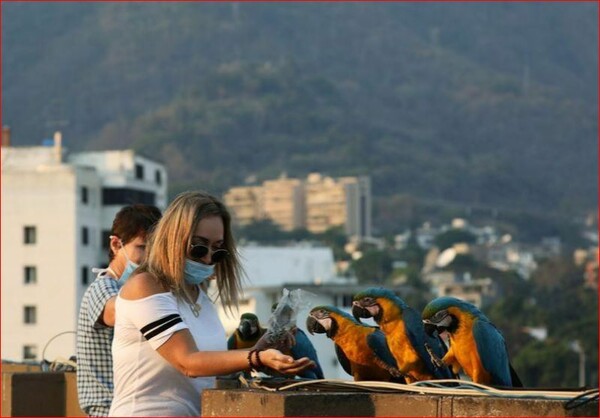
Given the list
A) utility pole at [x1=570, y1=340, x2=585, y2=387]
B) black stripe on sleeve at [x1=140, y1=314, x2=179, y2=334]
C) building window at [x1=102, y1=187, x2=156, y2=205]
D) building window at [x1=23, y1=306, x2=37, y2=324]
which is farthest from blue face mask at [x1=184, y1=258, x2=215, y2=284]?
utility pole at [x1=570, y1=340, x2=585, y2=387]

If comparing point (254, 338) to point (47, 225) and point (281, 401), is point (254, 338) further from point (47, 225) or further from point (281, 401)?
point (47, 225)

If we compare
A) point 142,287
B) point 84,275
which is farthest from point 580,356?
point 142,287

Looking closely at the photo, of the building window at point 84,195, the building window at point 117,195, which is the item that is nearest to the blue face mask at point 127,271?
the building window at point 84,195

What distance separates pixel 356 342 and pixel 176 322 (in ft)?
11.3

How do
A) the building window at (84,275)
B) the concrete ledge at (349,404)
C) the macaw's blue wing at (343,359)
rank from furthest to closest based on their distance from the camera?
the building window at (84,275) → the macaw's blue wing at (343,359) → the concrete ledge at (349,404)

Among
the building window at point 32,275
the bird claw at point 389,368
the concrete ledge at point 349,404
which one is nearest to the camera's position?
the concrete ledge at point 349,404

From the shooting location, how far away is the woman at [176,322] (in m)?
7.32

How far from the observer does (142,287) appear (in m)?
7.42

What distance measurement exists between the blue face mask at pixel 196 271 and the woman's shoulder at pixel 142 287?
0.39ft

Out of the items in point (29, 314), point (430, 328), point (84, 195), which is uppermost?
point (84, 195)

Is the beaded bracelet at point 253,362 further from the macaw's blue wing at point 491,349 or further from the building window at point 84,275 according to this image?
the building window at point 84,275

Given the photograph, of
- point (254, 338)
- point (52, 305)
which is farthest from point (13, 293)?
point (254, 338)

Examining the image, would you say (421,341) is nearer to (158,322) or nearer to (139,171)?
(158,322)

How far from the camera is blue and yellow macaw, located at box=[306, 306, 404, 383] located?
10.6 m
